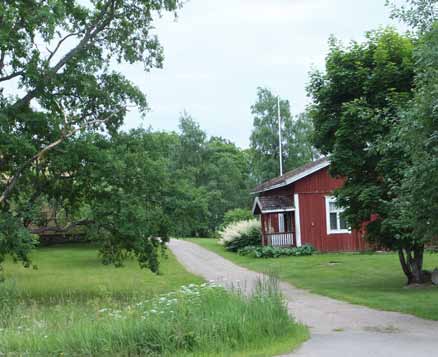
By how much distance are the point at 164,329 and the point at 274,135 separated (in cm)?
6119

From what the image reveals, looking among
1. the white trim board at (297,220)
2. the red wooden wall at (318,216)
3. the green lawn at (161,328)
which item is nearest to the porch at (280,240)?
the white trim board at (297,220)

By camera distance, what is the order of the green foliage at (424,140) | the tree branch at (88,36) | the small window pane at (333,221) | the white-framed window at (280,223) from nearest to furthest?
the green foliage at (424,140) → the tree branch at (88,36) → the small window pane at (333,221) → the white-framed window at (280,223)

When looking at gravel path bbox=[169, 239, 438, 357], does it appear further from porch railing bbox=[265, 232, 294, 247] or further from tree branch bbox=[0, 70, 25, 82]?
porch railing bbox=[265, 232, 294, 247]

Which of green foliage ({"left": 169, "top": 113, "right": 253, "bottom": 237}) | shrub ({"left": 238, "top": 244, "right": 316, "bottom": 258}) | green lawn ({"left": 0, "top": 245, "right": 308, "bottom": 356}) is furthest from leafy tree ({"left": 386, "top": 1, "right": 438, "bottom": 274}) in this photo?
green foliage ({"left": 169, "top": 113, "right": 253, "bottom": 237})

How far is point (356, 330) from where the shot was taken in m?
11.7

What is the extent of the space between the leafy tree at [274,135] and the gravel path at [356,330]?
51.1m

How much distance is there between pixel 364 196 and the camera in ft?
A: 62.1

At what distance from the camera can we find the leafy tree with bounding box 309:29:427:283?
19.1 metres

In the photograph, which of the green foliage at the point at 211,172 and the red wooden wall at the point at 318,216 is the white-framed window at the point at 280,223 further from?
the green foliage at the point at 211,172

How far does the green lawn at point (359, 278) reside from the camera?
16.0m

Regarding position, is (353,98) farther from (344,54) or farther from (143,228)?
(143,228)

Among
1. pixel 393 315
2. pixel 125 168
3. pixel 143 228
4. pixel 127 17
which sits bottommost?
pixel 393 315

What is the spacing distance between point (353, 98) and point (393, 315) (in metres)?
8.83

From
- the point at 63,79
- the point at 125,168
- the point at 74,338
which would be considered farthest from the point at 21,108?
the point at 74,338
